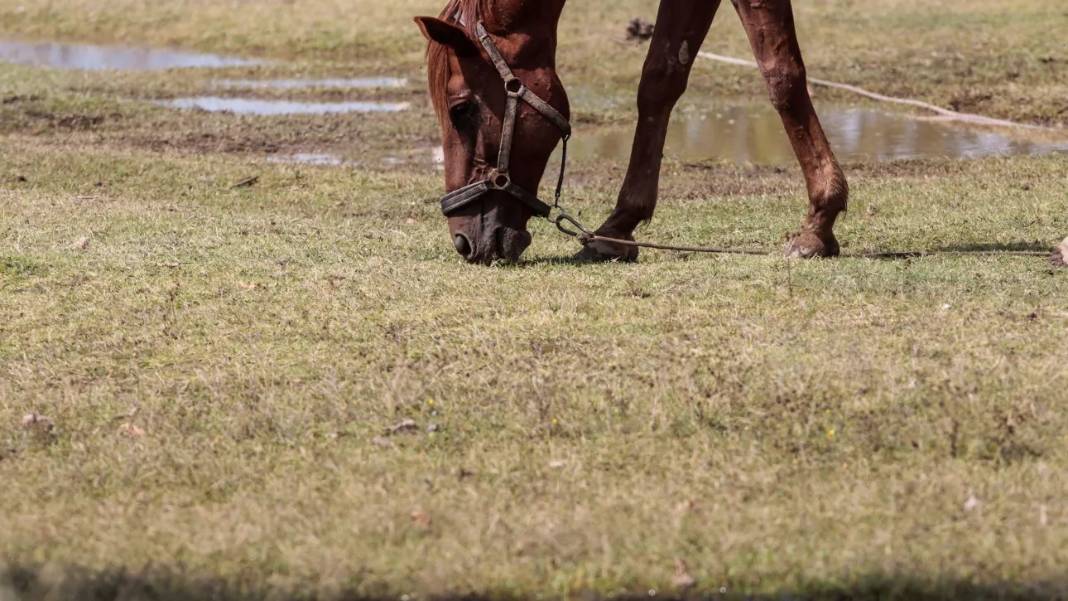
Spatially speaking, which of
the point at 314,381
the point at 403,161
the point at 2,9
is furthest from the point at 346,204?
the point at 2,9

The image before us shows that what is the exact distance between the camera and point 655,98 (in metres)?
7.32

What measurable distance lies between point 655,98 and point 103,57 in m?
19.4

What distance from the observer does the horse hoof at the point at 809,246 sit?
23.3ft

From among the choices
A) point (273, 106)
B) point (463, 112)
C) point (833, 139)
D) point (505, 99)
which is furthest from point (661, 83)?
point (273, 106)

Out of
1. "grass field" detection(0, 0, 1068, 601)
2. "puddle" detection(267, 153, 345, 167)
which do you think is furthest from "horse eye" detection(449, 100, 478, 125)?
"puddle" detection(267, 153, 345, 167)

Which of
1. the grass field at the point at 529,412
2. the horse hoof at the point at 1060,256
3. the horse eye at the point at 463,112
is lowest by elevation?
the grass field at the point at 529,412

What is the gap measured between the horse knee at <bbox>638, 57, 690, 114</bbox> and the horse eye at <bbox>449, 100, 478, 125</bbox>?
108 centimetres

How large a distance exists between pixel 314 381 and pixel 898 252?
338cm

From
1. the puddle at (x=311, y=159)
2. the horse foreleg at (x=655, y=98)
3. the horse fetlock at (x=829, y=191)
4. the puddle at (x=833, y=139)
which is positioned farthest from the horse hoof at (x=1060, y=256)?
the puddle at (x=311, y=159)

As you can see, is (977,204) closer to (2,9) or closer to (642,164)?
(642,164)

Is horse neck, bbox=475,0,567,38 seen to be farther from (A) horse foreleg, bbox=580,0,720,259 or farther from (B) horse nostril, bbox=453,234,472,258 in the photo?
(B) horse nostril, bbox=453,234,472,258

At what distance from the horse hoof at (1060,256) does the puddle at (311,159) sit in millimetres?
7329

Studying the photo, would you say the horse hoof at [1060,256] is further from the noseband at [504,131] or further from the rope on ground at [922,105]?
the rope on ground at [922,105]

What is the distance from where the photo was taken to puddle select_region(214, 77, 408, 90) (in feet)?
61.5
